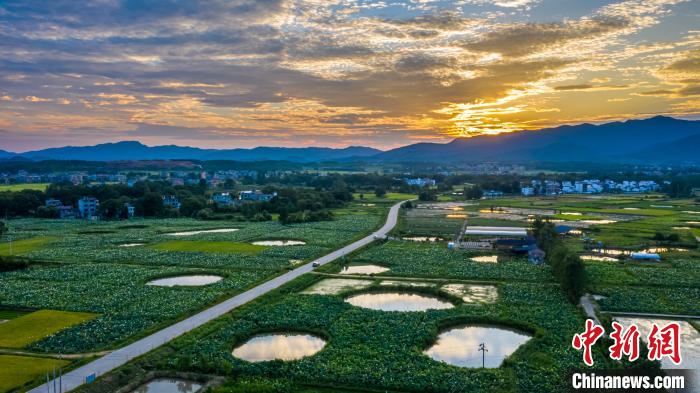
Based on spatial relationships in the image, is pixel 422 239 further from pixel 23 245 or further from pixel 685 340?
pixel 23 245

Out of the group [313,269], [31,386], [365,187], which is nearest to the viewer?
[31,386]

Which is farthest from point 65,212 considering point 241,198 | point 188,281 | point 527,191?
point 527,191

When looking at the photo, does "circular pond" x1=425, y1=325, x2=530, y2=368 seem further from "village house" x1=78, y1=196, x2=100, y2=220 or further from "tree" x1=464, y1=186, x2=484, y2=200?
"tree" x1=464, y1=186, x2=484, y2=200

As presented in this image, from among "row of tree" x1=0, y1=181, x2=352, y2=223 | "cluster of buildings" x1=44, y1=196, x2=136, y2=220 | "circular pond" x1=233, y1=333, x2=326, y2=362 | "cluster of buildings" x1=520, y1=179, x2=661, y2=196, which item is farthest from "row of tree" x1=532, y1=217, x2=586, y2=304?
"cluster of buildings" x1=520, y1=179, x2=661, y2=196

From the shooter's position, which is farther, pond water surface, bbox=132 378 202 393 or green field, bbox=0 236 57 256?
green field, bbox=0 236 57 256

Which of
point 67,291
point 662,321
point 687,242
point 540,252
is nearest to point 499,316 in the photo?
point 662,321

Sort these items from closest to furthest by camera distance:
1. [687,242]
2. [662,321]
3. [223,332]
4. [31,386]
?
[31,386] → [223,332] → [662,321] → [687,242]

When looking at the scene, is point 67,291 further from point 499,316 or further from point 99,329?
point 499,316
